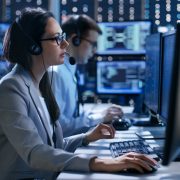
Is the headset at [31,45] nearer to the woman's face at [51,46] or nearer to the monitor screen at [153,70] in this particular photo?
the woman's face at [51,46]

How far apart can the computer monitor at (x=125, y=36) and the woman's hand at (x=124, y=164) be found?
224 cm

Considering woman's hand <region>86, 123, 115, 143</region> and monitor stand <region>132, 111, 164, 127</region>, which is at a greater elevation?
woman's hand <region>86, 123, 115, 143</region>

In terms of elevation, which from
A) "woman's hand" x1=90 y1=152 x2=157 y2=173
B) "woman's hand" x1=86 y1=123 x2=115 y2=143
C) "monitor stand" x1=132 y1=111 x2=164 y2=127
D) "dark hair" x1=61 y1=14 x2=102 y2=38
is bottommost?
"monitor stand" x1=132 y1=111 x2=164 y2=127

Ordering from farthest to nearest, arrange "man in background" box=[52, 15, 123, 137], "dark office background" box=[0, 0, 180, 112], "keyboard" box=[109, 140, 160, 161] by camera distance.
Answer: "dark office background" box=[0, 0, 180, 112]
"man in background" box=[52, 15, 123, 137]
"keyboard" box=[109, 140, 160, 161]

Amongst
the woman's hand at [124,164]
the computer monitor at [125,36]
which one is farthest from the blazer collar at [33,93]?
the computer monitor at [125,36]

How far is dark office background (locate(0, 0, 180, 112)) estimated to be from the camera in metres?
3.43

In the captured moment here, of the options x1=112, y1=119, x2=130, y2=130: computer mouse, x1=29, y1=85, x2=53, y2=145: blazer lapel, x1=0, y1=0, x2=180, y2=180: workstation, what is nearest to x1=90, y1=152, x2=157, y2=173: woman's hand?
x1=29, y1=85, x2=53, y2=145: blazer lapel

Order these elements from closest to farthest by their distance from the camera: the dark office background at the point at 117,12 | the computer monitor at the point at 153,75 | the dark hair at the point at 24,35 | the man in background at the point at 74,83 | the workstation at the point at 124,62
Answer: the dark hair at the point at 24,35
the computer monitor at the point at 153,75
the workstation at the point at 124,62
the man in background at the point at 74,83
the dark office background at the point at 117,12

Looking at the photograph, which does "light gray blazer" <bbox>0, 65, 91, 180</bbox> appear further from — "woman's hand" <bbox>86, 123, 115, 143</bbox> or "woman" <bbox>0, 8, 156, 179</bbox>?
"woman's hand" <bbox>86, 123, 115, 143</bbox>

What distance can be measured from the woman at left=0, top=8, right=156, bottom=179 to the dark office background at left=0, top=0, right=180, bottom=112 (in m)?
1.53

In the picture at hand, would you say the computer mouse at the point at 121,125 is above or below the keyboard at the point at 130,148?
below

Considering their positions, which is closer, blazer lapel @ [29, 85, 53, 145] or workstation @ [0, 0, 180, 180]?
blazer lapel @ [29, 85, 53, 145]

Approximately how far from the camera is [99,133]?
80.4 inches

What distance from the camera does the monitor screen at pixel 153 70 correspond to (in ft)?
7.43
